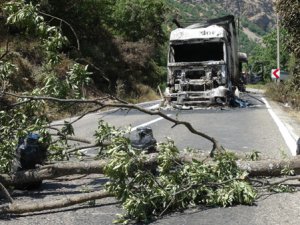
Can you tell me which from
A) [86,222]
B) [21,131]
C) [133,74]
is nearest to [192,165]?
[86,222]

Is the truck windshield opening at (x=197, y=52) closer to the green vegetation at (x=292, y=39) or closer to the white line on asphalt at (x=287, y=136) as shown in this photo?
the green vegetation at (x=292, y=39)

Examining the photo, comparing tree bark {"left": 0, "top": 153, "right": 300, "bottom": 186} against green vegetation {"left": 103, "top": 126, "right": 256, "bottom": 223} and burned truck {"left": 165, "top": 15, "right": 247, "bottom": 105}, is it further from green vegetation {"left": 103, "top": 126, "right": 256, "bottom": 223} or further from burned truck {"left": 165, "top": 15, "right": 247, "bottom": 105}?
burned truck {"left": 165, "top": 15, "right": 247, "bottom": 105}

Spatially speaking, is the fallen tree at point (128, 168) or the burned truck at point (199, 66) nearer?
the fallen tree at point (128, 168)

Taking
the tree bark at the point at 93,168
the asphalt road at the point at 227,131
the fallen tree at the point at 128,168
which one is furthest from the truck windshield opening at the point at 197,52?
the tree bark at the point at 93,168

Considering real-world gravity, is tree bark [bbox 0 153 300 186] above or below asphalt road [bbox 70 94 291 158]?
above

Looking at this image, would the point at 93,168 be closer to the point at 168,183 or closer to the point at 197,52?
the point at 168,183

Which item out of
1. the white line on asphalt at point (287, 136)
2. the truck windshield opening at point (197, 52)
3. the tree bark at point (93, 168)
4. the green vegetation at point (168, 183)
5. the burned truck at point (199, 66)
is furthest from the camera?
the truck windshield opening at point (197, 52)

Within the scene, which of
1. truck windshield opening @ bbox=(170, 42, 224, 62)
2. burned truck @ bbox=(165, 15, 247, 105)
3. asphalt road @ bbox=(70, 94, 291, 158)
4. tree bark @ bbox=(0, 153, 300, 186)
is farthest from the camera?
truck windshield opening @ bbox=(170, 42, 224, 62)

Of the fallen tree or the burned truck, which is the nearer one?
the fallen tree

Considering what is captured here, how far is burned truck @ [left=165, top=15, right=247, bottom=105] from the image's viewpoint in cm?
2097

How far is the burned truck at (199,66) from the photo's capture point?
21.0 metres

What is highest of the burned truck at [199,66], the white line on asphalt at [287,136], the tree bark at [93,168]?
the burned truck at [199,66]

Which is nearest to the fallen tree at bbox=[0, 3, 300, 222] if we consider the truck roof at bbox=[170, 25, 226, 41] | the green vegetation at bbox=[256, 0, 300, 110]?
the green vegetation at bbox=[256, 0, 300, 110]

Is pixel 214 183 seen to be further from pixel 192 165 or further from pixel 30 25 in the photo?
pixel 30 25
